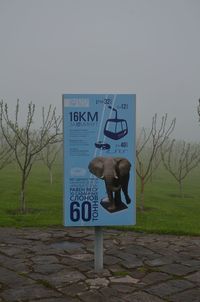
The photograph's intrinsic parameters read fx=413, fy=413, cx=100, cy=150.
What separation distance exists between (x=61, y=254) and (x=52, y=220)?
3.06m

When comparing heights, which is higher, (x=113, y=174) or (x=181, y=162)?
(x=181, y=162)

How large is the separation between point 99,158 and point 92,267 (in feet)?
5.11

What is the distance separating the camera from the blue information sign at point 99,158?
5.20 meters

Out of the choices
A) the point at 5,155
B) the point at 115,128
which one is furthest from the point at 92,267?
the point at 5,155

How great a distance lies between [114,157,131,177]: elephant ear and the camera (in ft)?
17.3

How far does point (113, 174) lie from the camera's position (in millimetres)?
5277

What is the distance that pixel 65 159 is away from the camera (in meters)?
5.22

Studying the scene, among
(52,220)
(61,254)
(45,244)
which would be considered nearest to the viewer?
(61,254)

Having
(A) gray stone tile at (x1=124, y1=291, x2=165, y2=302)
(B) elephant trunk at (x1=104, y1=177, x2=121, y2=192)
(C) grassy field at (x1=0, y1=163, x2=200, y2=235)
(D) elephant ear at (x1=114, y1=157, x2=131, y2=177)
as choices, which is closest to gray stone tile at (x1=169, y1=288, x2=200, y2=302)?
(A) gray stone tile at (x1=124, y1=291, x2=165, y2=302)

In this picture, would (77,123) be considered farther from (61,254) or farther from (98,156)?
(61,254)

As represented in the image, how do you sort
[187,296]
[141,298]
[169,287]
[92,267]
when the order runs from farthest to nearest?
[92,267]
[169,287]
[187,296]
[141,298]

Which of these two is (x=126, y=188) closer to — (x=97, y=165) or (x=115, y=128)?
(x=97, y=165)

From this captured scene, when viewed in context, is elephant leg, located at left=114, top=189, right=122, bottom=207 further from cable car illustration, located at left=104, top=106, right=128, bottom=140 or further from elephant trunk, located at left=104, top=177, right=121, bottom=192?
cable car illustration, located at left=104, top=106, right=128, bottom=140

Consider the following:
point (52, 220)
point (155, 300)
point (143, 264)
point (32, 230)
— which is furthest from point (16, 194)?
point (155, 300)
